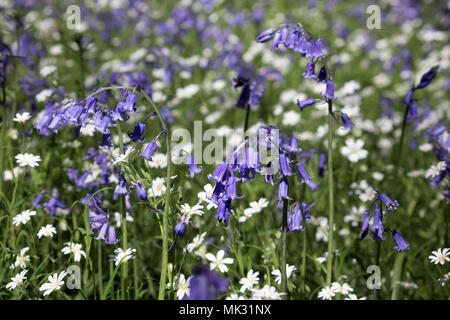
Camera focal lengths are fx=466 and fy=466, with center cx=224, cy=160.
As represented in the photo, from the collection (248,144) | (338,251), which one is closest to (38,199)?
(248,144)

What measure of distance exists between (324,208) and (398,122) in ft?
6.77

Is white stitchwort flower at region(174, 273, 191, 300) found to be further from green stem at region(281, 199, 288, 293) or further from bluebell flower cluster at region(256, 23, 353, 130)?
bluebell flower cluster at region(256, 23, 353, 130)

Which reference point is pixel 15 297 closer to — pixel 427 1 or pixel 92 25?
pixel 92 25

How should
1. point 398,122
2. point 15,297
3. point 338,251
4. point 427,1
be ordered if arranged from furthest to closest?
point 427,1, point 398,122, point 338,251, point 15,297

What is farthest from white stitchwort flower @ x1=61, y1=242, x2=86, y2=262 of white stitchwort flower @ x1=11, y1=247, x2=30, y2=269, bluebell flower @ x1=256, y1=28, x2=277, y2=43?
bluebell flower @ x1=256, y1=28, x2=277, y2=43

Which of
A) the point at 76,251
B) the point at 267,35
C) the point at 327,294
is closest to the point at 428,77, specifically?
the point at 267,35

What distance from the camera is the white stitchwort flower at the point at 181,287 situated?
242cm

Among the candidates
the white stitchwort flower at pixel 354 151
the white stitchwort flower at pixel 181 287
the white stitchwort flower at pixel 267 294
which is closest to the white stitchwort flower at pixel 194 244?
the white stitchwort flower at pixel 181 287

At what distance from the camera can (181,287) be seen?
2.49m

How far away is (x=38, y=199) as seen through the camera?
122 inches

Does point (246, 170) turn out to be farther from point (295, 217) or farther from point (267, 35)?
point (267, 35)

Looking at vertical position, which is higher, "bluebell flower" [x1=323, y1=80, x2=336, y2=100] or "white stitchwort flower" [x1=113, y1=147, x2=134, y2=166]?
"bluebell flower" [x1=323, y1=80, x2=336, y2=100]

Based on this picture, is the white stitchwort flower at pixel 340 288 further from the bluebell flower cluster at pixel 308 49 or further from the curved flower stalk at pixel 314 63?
the bluebell flower cluster at pixel 308 49

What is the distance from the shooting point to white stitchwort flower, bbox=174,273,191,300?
95.2 inches
